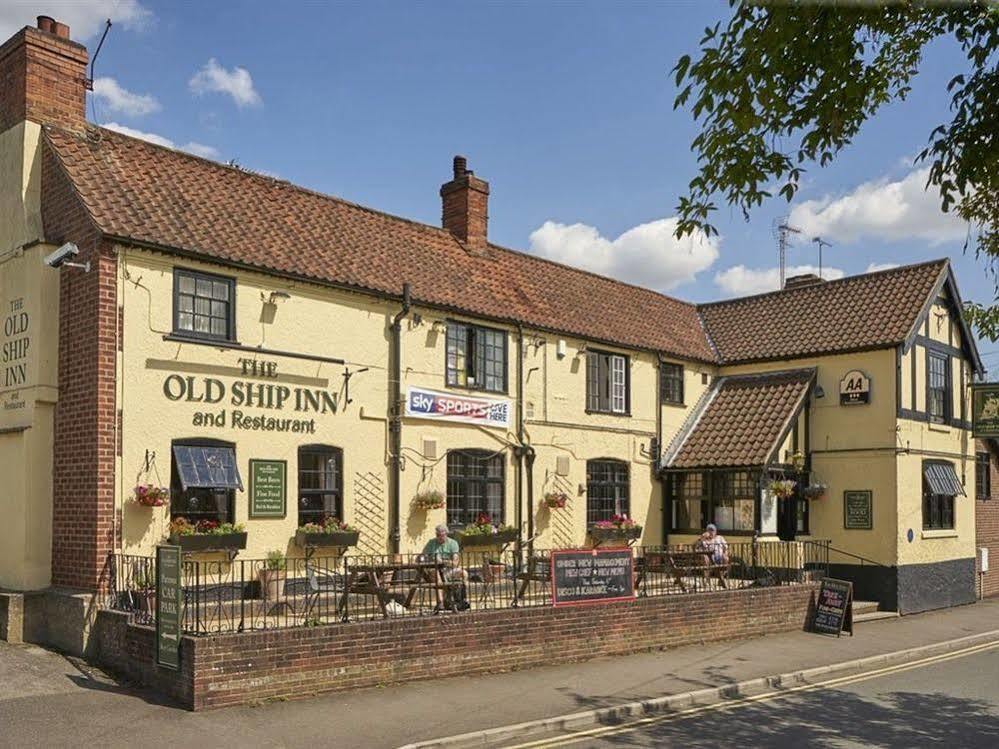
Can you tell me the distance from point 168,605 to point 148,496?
8.47 feet

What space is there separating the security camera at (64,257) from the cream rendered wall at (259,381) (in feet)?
1.86

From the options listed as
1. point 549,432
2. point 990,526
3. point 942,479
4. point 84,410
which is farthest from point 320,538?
point 990,526

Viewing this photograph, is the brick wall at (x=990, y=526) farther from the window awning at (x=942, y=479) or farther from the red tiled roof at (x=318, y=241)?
the red tiled roof at (x=318, y=241)

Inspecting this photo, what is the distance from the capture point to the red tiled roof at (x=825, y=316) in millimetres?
22859

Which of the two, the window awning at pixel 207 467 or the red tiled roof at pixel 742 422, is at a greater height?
the red tiled roof at pixel 742 422

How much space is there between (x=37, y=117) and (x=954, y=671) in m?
16.2

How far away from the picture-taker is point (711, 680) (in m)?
13.5

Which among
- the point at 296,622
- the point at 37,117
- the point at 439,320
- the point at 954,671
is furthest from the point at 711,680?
the point at 37,117

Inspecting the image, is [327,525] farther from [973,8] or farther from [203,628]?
[973,8]

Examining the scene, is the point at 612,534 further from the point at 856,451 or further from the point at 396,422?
the point at 396,422

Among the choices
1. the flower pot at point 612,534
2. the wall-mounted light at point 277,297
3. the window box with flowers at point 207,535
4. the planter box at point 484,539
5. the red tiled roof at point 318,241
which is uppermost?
the red tiled roof at point 318,241

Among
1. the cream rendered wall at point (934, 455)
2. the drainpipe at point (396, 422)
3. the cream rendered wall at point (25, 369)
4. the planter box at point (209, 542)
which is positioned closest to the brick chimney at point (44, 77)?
the cream rendered wall at point (25, 369)

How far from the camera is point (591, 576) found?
15.0 meters

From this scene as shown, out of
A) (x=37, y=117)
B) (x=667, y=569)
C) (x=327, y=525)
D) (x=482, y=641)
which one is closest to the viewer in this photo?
(x=482, y=641)
